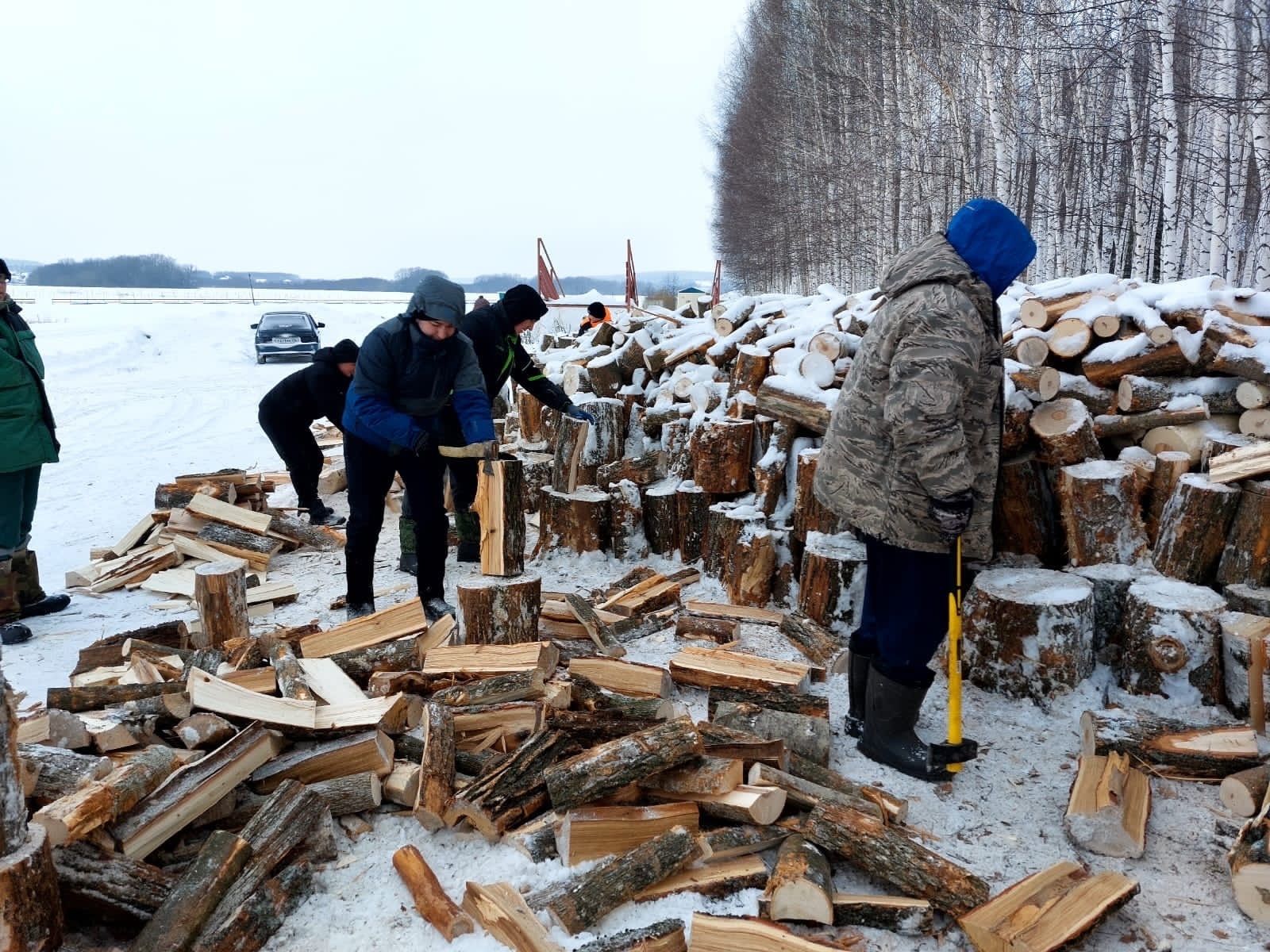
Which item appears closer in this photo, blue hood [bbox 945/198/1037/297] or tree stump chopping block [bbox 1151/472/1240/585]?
blue hood [bbox 945/198/1037/297]

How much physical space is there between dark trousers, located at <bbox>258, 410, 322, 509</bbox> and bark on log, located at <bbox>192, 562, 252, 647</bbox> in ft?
7.75

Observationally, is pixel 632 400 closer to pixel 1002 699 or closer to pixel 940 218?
pixel 1002 699

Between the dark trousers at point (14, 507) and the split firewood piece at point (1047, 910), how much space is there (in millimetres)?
5061

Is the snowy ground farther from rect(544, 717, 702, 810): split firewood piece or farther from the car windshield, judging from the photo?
the car windshield

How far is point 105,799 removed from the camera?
2.23 metres

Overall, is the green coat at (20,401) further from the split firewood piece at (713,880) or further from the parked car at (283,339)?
the parked car at (283,339)

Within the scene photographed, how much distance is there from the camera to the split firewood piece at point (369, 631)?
363 cm

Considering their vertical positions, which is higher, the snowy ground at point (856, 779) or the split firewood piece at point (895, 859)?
the split firewood piece at point (895, 859)

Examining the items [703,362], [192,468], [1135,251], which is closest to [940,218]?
[1135,251]

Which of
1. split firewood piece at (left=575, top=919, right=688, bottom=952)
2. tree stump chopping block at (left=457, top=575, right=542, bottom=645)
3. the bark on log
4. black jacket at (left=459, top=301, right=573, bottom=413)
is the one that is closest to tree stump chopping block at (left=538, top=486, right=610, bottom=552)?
black jacket at (left=459, top=301, right=573, bottom=413)

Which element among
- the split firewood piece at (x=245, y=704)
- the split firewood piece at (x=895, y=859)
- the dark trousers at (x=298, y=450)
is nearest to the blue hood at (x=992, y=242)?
the split firewood piece at (x=895, y=859)

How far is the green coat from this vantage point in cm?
440

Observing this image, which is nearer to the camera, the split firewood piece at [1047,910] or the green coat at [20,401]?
the split firewood piece at [1047,910]

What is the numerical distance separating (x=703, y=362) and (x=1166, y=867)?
466 cm
